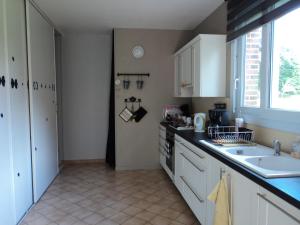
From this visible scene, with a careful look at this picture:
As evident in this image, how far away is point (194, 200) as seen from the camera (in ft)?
8.07

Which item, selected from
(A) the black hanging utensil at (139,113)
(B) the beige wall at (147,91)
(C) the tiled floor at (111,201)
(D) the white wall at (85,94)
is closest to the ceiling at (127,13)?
(B) the beige wall at (147,91)

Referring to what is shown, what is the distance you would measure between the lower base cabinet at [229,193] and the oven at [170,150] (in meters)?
0.24

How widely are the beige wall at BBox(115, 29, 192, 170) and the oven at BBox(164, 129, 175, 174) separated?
0.79 meters

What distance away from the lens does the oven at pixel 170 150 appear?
10.9 feet

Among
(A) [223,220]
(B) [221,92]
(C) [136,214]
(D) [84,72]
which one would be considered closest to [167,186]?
(C) [136,214]

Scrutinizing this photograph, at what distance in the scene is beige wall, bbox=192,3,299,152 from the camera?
77.9 inches

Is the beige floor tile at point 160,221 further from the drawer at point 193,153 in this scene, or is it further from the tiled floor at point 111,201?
the drawer at point 193,153

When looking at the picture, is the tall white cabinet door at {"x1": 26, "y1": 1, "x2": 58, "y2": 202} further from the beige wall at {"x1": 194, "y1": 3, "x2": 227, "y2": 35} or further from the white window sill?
the white window sill

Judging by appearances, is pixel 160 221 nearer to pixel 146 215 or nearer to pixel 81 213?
pixel 146 215

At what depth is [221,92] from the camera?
3.06 meters

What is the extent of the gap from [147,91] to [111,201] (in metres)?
2.02

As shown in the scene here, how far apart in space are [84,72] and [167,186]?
2.74m

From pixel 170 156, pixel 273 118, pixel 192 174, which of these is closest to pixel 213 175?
pixel 192 174

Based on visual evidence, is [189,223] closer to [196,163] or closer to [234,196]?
[196,163]
